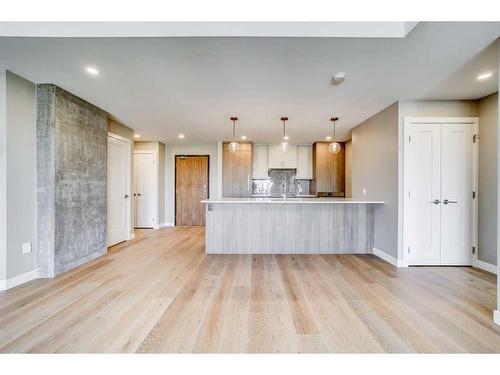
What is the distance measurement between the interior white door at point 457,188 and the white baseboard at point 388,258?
2.49ft

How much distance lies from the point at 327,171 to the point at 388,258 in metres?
3.13

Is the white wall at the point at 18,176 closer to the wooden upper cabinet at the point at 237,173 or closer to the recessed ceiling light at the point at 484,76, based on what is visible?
the wooden upper cabinet at the point at 237,173

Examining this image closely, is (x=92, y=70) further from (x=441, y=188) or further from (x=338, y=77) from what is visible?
(x=441, y=188)

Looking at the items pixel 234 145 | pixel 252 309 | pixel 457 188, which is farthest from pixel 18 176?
pixel 457 188

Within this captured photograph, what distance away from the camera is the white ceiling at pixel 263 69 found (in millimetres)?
2100

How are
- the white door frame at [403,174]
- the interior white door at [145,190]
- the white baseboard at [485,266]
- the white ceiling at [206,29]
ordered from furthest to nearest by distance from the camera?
the interior white door at [145,190] → the white door frame at [403,174] → the white baseboard at [485,266] → the white ceiling at [206,29]

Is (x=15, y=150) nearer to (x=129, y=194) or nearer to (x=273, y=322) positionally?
(x=129, y=194)

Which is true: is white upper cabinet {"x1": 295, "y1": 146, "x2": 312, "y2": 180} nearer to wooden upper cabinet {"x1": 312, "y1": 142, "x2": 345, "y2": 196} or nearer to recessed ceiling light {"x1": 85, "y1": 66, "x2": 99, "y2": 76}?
wooden upper cabinet {"x1": 312, "y1": 142, "x2": 345, "y2": 196}

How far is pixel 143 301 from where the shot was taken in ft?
Answer: 7.95

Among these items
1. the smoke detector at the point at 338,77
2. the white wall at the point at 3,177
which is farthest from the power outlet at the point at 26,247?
the smoke detector at the point at 338,77

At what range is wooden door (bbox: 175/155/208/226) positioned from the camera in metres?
7.27

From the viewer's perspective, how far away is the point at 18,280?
9.32 feet

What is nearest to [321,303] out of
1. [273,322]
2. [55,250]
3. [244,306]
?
[273,322]

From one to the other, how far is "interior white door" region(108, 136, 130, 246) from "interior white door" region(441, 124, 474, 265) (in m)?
5.64
